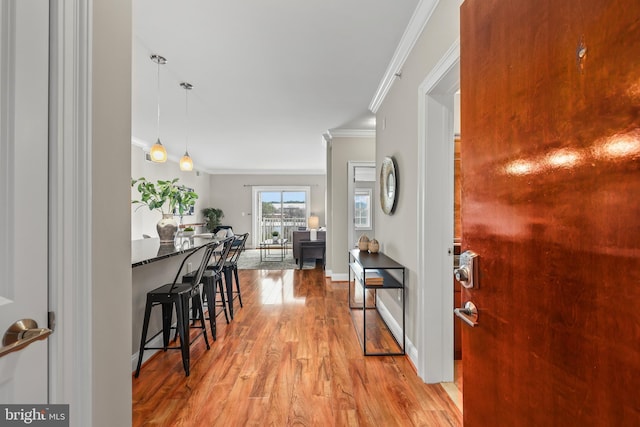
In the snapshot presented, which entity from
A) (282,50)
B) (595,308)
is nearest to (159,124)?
(282,50)

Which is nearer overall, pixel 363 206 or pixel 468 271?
pixel 468 271

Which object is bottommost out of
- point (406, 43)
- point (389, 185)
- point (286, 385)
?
point (286, 385)

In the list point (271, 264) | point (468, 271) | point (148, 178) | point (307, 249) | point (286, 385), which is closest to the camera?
point (468, 271)

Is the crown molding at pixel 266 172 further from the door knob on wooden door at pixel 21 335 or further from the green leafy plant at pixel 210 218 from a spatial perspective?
the door knob on wooden door at pixel 21 335

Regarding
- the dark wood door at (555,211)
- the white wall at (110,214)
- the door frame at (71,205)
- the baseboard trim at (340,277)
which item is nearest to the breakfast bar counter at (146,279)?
the white wall at (110,214)

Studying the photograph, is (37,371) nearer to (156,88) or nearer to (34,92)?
(34,92)

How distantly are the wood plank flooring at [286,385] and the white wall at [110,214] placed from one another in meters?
0.76

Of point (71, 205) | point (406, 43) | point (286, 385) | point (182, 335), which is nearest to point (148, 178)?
point (182, 335)

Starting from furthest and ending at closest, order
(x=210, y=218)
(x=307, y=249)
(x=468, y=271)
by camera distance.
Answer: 1. (x=210, y=218)
2. (x=307, y=249)
3. (x=468, y=271)

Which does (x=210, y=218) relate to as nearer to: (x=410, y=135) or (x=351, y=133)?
(x=351, y=133)

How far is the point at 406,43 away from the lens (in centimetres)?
228

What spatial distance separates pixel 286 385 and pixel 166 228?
196cm

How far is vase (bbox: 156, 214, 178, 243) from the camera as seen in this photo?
293cm

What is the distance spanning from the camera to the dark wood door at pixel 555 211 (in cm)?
50
